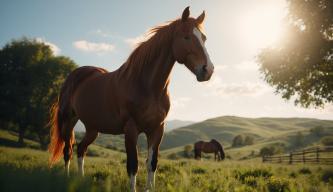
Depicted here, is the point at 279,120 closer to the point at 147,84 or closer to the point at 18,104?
the point at 18,104

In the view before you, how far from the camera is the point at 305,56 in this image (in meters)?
18.7

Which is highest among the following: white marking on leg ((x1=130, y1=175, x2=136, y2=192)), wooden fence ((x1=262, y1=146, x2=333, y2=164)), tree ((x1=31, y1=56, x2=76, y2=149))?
tree ((x1=31, y1=56, x2=76, y2=149))

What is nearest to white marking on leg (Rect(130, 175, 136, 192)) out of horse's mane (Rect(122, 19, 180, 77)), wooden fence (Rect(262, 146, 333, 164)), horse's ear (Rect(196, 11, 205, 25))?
horse's mane (Rect(122, 19, 180, 77))

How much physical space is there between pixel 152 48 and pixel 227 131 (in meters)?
127

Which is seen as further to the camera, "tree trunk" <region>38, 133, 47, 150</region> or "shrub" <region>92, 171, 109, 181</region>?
"tree trunk" <region>38, 133, 47, 150</region>

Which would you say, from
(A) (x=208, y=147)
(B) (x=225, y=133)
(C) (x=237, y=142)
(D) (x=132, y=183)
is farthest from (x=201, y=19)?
(B) (x=225, y=133)

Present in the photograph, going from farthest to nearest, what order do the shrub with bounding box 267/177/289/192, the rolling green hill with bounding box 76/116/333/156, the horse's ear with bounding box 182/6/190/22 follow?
1. the rolling green hill with bounding box 76/116/333/156
2. the shrub with bounding box 267/177/289/192
3. the horse's ear with bounding box 182/6/190/22

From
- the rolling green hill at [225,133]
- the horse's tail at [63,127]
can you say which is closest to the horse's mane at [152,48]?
the horse's tail at [63,127]

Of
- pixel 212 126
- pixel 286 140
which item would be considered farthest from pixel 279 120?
pixel 286 140

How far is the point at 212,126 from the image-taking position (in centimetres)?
13925

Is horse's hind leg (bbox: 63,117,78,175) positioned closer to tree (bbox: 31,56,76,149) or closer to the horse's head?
the horse's head

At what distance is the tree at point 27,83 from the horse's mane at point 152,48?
29.2m

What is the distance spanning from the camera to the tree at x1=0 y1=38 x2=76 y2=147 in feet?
102

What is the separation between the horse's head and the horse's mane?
0.18 m
